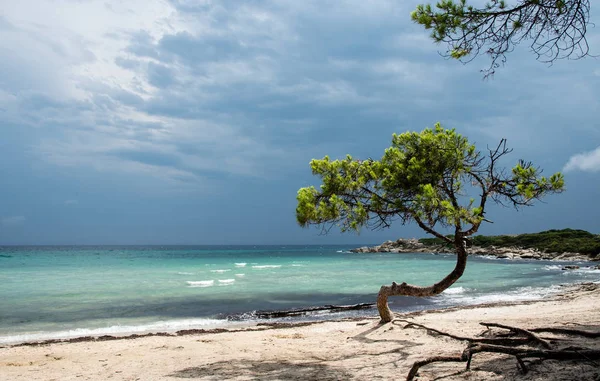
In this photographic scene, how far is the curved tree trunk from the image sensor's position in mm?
10066

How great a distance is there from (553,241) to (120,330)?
3378 inches

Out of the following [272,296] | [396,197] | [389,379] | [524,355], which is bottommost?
[272,296]

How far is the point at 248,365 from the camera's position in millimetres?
8102

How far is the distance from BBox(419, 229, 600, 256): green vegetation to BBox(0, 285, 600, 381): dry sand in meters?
68.5

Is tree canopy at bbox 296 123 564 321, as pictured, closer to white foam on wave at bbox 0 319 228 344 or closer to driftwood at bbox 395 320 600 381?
driftwood at bbox 395 320 600 381

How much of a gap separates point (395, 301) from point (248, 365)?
13.4 meters

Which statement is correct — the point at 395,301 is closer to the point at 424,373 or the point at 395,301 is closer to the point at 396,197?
the point at 396,197

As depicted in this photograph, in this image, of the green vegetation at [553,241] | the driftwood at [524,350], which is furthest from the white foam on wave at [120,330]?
the green vegetation at [553,241]

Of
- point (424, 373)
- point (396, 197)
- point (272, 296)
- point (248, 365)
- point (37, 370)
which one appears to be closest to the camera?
point (424, 373)

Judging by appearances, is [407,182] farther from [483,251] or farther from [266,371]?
[483,251]

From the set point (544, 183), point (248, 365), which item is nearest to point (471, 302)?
point (544, 183)

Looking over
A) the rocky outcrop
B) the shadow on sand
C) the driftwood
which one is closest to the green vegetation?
the rocky outcrop

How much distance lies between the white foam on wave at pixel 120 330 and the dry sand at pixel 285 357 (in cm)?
178

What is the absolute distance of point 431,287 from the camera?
35.1 ft
